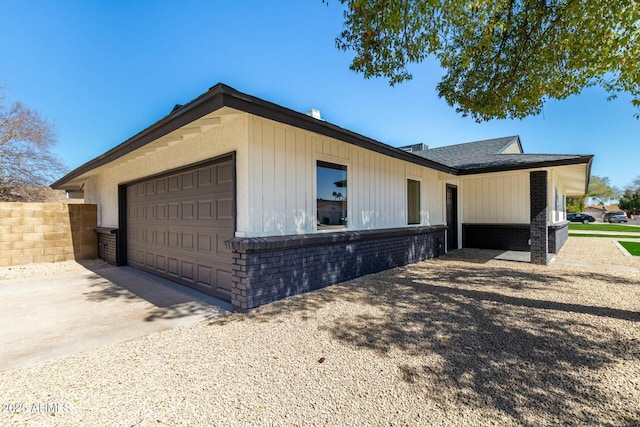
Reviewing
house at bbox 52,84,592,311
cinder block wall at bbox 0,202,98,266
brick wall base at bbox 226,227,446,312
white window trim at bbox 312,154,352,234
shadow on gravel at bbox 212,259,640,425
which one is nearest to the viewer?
shadow on gravel at bbox 212,259,640,425

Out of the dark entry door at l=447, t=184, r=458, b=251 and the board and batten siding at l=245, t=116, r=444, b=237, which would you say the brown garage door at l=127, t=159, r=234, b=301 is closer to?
the board and batten siding at l=245, t=116, r=444, b=237

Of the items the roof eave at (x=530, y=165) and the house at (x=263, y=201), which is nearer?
the house at (x=263, y=201)

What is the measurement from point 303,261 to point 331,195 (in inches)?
58.4

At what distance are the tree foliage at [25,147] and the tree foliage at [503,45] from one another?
2035 cm

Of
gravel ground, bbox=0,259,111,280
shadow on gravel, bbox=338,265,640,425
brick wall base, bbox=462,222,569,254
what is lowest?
gravel ground, bbox=0,259,111,280

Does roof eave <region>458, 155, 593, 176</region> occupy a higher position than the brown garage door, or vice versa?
roof eave <region>458, 155, 593, 176</region>

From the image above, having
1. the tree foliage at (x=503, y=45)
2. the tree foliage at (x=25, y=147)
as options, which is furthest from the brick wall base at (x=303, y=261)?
the tree foliage at (x=25, y=147)

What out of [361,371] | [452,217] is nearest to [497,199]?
[452,217]

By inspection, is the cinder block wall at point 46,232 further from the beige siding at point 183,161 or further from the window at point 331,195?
the window at point 331,195

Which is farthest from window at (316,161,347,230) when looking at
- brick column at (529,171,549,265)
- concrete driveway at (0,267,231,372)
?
brick column at (529,171,549,265)

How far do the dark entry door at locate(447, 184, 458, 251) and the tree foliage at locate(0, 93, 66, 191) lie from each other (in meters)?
23.1

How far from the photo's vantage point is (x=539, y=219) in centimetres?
781

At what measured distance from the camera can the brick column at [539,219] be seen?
775 centimetres

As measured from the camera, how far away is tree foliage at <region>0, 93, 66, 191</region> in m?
16.0
